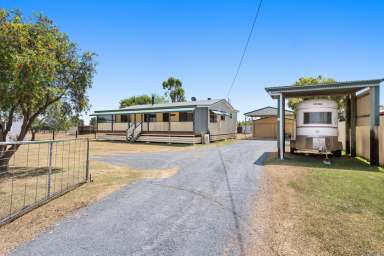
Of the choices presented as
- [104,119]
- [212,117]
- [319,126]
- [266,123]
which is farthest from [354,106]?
[104,119]

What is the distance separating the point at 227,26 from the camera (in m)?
14.0

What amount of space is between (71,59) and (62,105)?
2.51 metres

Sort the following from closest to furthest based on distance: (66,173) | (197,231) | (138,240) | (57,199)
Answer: (138,240), (197,231), (57,199), (66,173)

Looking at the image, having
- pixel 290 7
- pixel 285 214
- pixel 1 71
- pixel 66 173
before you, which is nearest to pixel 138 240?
pixel 285 214

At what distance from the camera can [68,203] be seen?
19.9ft

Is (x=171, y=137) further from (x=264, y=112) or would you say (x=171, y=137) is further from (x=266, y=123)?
(x=264, y=112)

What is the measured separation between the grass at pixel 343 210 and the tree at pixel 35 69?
810cm

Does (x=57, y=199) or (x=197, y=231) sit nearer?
(x=197, y=231)

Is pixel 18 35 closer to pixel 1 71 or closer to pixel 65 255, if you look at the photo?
pixel 1 71

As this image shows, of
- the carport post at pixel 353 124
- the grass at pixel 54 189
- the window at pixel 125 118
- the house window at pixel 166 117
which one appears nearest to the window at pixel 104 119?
the window at pixel 125 118

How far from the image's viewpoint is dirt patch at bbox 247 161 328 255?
12.1ft

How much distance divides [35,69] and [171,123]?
1745 cm

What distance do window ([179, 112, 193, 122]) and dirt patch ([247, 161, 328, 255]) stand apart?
57.9 ft

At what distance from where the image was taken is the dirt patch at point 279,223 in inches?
145
